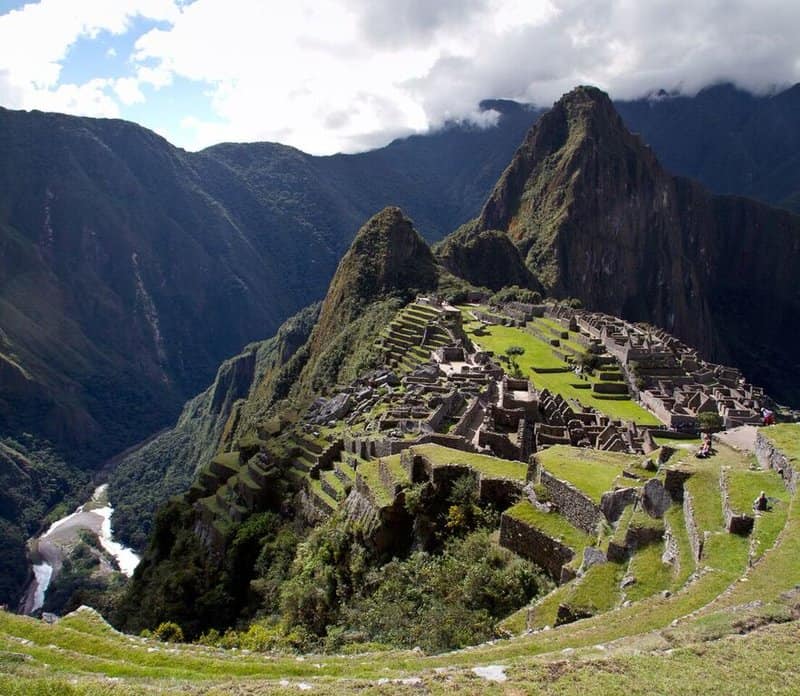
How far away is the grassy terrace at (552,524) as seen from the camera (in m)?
12.8

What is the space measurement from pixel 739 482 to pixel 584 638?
4896mm

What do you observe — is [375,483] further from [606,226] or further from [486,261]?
[606,226]

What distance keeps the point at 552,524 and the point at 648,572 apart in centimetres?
265

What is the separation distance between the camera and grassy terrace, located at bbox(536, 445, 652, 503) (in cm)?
1351

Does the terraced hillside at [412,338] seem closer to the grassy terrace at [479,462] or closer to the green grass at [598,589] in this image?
the grassy terrace at [479,462]

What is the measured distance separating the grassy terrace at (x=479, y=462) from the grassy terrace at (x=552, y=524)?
131 cm

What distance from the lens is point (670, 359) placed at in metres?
53.1

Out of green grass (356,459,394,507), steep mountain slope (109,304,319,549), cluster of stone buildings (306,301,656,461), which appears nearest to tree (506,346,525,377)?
cluster of stone buildings (306,301,656,461)

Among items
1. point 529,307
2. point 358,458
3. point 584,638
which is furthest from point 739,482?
point 529,307

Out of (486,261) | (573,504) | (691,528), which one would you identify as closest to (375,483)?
(573,504)

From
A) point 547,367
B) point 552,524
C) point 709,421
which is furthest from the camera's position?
point 547,367

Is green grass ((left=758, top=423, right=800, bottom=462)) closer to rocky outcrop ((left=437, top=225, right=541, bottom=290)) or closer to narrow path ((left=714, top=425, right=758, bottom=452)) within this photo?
narrow path ((left=714, top=425, right=758, bottom=452))

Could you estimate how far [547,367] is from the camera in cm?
5244

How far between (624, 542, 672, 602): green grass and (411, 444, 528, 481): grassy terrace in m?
3.90
